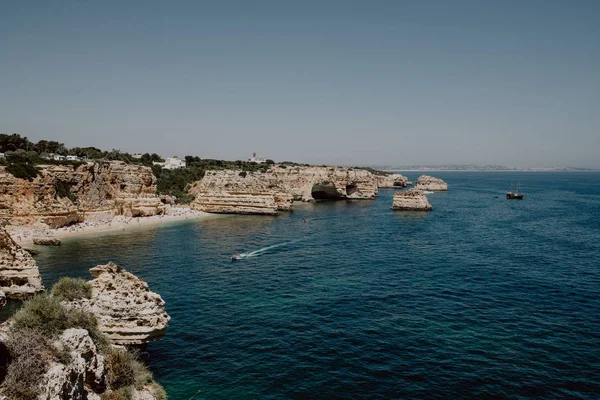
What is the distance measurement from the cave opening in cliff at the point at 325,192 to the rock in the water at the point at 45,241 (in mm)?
83229

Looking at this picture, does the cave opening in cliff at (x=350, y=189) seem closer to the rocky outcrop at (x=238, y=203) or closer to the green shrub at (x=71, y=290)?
the rocky outcrop at (x=238, y=203)

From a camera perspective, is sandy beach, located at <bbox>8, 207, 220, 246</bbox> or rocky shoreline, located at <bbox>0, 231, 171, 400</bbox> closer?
rocky shoreline, located at <bbox>0, 231, 171, 400</bbox>

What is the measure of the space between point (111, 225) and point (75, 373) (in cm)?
→ 6557

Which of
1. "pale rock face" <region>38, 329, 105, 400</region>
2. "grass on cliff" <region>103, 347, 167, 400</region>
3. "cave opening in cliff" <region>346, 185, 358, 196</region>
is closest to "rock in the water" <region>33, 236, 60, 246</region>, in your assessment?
"grass on cliff" <region>103, 347, 167, 400</region>

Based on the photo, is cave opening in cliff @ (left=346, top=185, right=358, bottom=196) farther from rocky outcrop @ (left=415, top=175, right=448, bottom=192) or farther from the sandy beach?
the sandy beach

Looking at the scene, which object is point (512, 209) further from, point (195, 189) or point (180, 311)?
point (180, 311)

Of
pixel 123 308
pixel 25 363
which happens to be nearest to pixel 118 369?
pixel 123 308

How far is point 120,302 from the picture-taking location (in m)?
21.2

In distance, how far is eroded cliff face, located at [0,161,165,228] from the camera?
60219mm

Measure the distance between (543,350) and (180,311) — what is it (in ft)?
85.1

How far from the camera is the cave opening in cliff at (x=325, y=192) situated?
422 feet

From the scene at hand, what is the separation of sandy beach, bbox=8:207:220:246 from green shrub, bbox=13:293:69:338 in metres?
48.0

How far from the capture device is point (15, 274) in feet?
104

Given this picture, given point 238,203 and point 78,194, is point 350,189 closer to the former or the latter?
point 238,203
